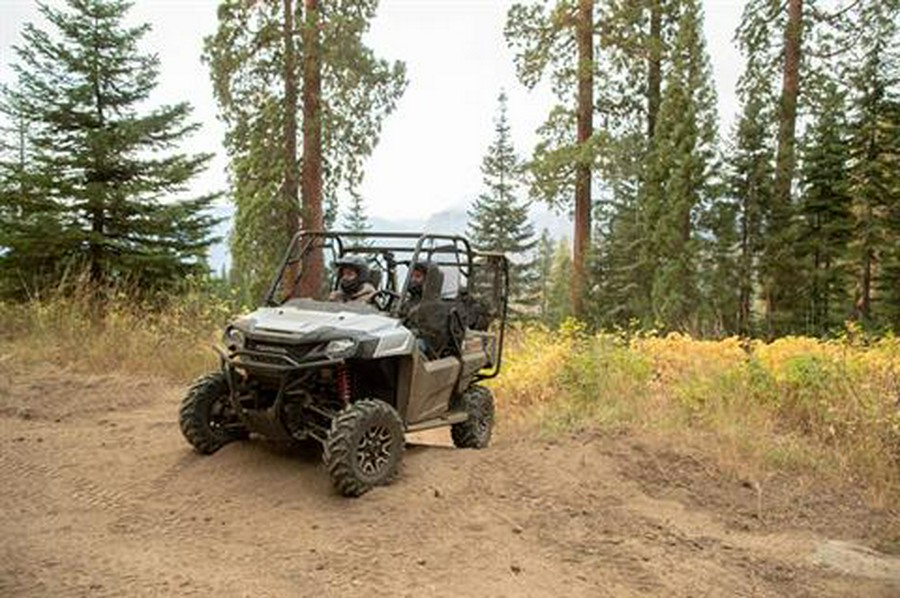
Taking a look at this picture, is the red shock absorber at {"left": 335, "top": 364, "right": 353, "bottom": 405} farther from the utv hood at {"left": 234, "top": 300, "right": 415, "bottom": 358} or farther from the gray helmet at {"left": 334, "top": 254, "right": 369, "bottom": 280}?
the gray helmet at {"left": 334, "top": 254, "right": 369, "bottom": 280}

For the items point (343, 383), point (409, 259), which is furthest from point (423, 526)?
point (409, 259)

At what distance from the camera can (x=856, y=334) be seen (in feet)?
37.9

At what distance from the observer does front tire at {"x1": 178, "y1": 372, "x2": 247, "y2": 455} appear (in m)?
6.70

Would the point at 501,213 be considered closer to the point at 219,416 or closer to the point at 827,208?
the point at 827,208

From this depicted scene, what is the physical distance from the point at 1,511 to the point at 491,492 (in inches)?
138

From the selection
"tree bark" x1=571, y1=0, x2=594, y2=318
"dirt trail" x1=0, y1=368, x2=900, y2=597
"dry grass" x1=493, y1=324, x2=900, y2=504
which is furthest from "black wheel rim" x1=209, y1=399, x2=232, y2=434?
"tree bark" x1=571, y1=0, x2=594, y2=318

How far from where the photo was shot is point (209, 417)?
683 cm

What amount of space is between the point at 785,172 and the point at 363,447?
59.8 feet

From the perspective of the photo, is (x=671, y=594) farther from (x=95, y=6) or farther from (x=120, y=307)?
(x=95, y=6)

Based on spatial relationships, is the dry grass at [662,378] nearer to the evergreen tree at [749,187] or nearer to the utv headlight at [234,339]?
the utv headlight at [234,339]

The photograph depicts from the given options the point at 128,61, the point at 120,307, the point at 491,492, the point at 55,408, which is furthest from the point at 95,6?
the point at 491,492

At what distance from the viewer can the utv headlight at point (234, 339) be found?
6.26 meters

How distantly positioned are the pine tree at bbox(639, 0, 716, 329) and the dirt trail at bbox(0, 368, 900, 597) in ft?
48.2

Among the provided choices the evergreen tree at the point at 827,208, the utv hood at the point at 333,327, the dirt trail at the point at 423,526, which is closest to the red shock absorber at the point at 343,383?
the utv hood at the point at 333,327
